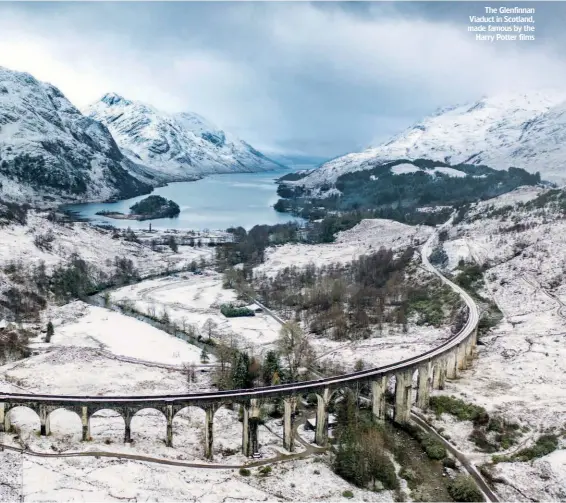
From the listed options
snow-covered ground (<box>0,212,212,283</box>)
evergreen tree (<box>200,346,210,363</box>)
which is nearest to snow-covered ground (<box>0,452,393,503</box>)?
evergreen tree (<box>200,346,210,363</box>)

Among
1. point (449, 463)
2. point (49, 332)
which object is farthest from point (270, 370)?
point (49, 332)

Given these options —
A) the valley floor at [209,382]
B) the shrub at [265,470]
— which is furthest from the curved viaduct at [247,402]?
the shrub at [265,470]

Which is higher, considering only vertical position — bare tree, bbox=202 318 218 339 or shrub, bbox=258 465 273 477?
bare tree, bbox=202 318 218 339

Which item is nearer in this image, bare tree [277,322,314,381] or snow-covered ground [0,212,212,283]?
bare tree [277,322,314,381]

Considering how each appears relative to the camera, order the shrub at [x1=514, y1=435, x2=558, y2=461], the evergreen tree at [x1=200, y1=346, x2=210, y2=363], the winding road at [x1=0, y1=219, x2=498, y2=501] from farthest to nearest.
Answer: the evergreen tree at [x1=200, y1=346, x2=210, y2=363] → the shrub at [x1=514, y1=435, x2=558, y2=461] → the winding road at [x1=0, y1=219, x2=498, y2=501]

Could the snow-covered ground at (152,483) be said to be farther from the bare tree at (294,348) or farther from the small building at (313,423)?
the bare tree at (294,348)

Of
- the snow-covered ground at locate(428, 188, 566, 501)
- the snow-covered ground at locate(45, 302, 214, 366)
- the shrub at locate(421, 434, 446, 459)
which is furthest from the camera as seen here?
the snow-covered ground at locate(45, 302, 214, 366)

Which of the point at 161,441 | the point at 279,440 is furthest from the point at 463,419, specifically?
the point at 161,441

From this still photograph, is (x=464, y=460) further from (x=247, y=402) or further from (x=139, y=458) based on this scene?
(x=139, y=458)

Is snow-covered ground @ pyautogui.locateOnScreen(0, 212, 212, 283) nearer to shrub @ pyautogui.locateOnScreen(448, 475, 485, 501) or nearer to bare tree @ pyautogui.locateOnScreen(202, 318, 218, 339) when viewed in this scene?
bare tree @ pyautogui.locateOnScreen(202, 318, 218, 339)
